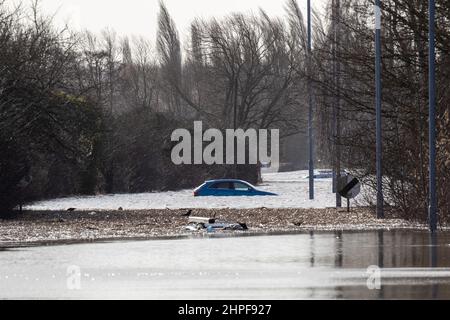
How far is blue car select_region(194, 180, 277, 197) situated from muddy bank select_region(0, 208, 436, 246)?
50.5 feet

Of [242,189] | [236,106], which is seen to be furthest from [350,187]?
[236,106]

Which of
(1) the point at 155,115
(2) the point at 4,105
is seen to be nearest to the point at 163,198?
(1) the point at 155,115

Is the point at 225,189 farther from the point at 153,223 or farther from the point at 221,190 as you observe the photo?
the point at 153,223

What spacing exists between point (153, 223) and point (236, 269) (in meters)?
14.3

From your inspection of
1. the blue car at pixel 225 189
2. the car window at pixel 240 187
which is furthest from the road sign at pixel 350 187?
the car window at pixel 240 187

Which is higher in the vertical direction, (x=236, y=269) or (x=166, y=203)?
(x=166, y=203)

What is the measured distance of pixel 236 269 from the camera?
715 inches

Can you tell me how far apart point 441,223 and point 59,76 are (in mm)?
17344

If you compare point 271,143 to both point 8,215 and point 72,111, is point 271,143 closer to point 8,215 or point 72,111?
point 72,111

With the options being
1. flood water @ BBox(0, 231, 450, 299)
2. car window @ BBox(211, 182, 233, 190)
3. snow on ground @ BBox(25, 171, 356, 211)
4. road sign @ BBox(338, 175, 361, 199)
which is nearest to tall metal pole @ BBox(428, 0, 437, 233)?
flood water @ BBox(0, 231, 450, 299)

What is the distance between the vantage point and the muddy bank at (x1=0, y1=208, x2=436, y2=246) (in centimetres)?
2755

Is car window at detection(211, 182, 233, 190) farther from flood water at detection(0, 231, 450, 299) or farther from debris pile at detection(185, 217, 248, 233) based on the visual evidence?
flood water at detection(0, 231, 450, 299)

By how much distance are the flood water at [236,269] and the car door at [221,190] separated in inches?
1163
